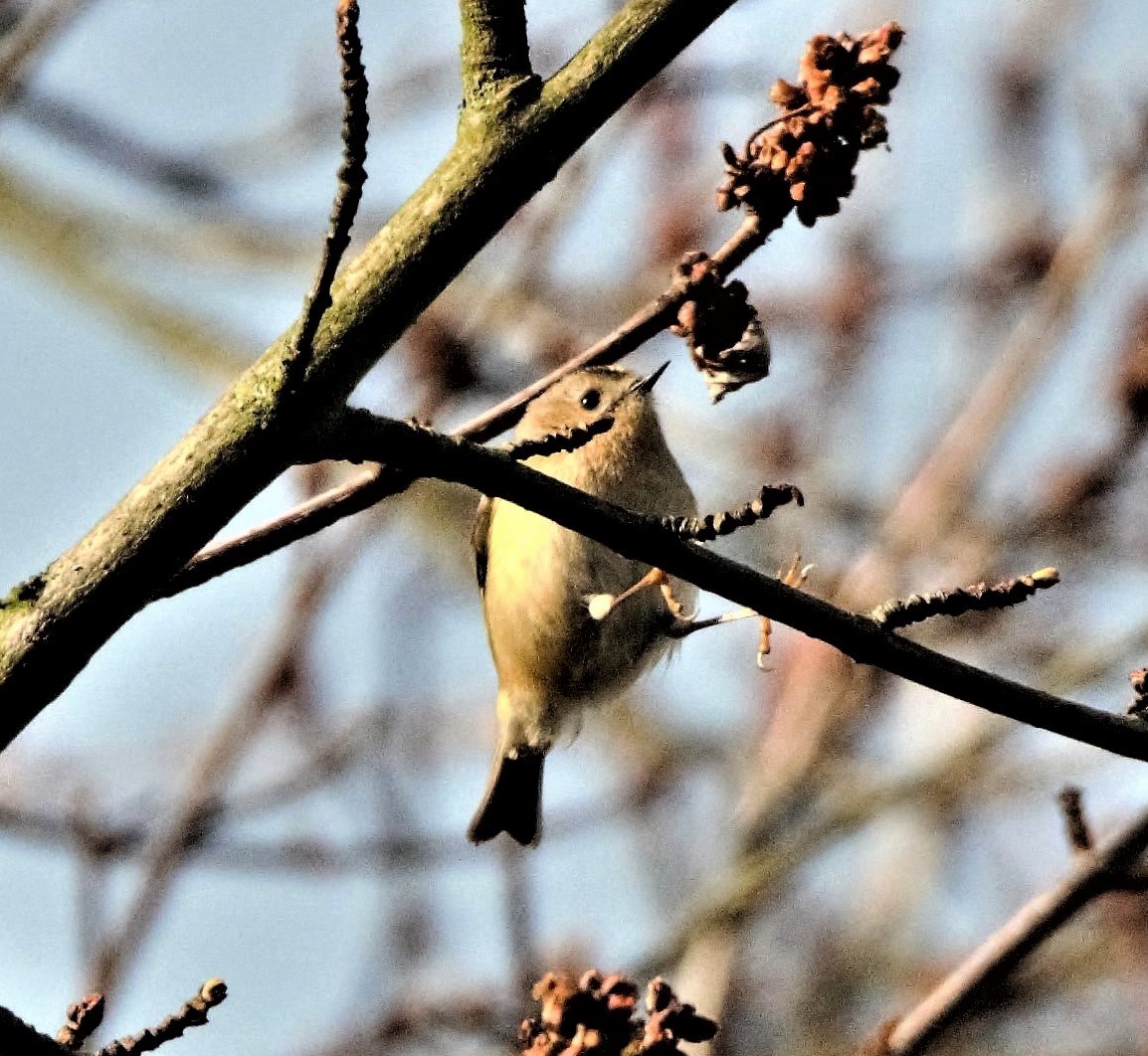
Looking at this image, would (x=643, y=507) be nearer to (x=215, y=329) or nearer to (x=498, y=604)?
(x=498, y=604)

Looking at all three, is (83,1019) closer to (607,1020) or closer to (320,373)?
(607,1020)

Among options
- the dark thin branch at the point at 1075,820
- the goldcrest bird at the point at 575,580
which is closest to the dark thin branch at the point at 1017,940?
the dark thin branch at the point at 1075,820

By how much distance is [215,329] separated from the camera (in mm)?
4723

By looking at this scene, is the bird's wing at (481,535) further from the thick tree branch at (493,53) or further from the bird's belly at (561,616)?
the thick tree branch at (493,53)

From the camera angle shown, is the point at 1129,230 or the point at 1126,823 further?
the point at 1129,230

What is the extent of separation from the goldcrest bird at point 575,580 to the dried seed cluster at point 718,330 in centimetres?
117

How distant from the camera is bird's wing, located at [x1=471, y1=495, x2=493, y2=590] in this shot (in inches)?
142

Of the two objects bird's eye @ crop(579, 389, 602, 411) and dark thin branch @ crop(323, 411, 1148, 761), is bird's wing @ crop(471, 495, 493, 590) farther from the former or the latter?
dark thin branch @ crop(323, 411, 1148, 761)

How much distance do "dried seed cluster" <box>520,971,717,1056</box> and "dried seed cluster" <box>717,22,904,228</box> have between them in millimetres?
816

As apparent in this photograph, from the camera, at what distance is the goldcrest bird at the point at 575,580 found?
10.5ft

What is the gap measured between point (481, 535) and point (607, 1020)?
208 centimetres

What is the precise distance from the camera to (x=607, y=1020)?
63.8 inches

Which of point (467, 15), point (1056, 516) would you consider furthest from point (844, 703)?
point (467, 15)

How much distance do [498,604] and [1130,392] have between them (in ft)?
4.78
